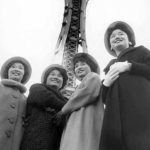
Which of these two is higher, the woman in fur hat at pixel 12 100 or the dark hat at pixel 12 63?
the dark hat at pixel 12 63

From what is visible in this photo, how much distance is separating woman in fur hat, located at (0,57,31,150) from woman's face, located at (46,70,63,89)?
0.82 feet

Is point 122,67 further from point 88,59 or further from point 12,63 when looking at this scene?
point 12,63

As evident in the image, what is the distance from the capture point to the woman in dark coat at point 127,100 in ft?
7.13

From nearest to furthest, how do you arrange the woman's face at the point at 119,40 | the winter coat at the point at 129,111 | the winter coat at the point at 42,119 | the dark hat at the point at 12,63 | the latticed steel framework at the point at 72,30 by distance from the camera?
the winter coat at the point at 129,111
the winter coat at the point at 42,119
the woman's face at the point at 119,40
the dark hat at the point at 12,63
the latticed steel framework at the point at 72,30

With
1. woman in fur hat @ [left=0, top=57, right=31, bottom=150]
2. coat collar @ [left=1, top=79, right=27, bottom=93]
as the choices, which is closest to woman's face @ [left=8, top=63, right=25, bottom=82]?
woman in fur hat @ [left=0, top=57, right=31, bottom=150]

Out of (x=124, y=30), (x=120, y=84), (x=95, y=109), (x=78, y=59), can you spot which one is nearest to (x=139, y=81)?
(x=120, y=84)

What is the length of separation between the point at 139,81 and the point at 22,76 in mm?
1325

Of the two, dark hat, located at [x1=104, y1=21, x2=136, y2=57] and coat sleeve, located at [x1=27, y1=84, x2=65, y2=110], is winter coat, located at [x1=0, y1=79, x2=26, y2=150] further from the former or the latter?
dark hat, located at [x1=104, y1=21, x2=136, y2=57]

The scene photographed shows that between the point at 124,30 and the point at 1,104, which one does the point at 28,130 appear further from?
the point at 124,30

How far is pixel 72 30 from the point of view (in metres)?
15.9

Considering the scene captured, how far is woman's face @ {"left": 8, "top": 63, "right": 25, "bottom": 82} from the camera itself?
3.33 m

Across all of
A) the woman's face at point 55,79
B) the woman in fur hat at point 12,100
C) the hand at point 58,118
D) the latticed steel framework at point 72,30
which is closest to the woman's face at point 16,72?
the woman in fur hat at point 12,100

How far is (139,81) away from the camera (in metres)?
→ 2.49

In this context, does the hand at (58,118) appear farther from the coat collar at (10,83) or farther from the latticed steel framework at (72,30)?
the latticed steel framework at (72,30)
